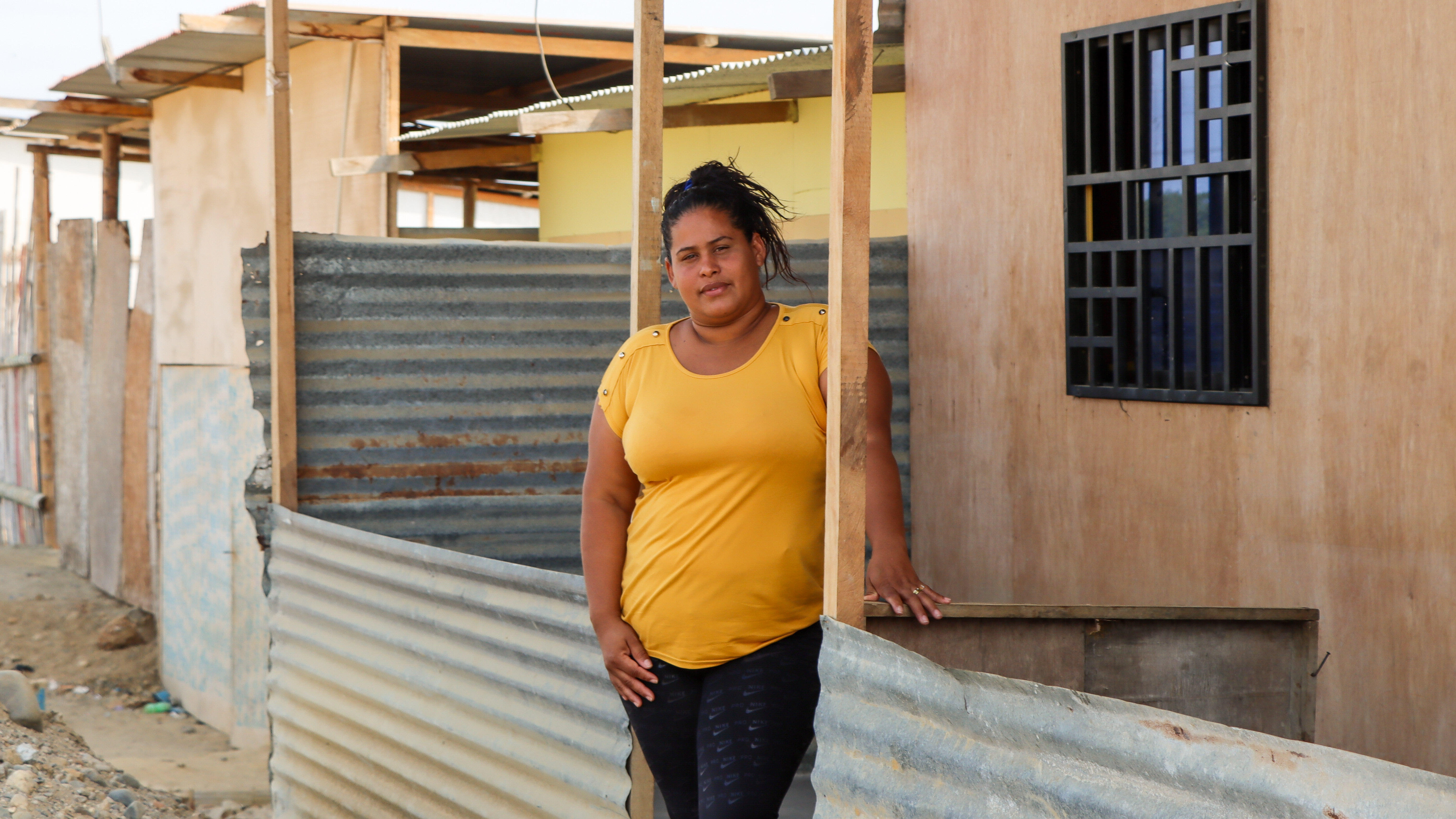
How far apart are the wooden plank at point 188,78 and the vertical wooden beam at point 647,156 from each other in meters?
5.91

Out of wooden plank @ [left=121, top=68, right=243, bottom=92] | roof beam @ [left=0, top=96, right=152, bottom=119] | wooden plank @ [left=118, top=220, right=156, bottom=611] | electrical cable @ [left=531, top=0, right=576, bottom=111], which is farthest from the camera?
wooden plank @ [left=118, top=220, right=156, bottom=611]

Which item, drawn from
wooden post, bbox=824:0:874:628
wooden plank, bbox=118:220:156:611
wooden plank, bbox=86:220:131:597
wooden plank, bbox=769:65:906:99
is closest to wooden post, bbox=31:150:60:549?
wooden plank, bbox=86:220:131:597

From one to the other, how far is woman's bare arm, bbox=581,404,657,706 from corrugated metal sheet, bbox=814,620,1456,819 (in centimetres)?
55

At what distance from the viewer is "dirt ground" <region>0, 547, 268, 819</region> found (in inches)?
268

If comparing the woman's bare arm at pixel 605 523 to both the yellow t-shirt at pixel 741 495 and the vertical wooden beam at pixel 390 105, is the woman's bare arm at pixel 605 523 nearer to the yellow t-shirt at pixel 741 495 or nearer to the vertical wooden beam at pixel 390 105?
the yellow t-shirt at pixel 741 495

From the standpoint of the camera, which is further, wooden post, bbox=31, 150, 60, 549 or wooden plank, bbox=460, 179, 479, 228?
wooden plank, bbox=460, 179, 479, 228

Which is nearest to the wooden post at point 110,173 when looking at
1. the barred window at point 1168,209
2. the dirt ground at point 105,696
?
the dirt ground at point 105,696

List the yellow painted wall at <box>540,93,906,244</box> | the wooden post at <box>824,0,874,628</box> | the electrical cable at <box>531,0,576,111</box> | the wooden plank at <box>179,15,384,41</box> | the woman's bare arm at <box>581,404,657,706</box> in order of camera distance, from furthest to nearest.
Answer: the wooden plank at <box>179,15,384,41</box>
the electrical cable at <box>531,0,576,111</box>
the yellow painted wall at <box>540,93,906,244</box>
the woman's bare arm at <box>581,404,657,706</box>
the wooden post at <box>824,0,874,628</box>

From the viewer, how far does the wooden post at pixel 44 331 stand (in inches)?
468

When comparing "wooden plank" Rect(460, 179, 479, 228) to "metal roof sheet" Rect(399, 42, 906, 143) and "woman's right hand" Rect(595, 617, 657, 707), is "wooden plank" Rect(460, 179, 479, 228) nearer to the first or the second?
"metal roof sheet" Rect(399, 42, 906, 143)

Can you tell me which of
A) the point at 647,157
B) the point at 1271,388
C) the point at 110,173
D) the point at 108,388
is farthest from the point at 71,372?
the point at 1271,388

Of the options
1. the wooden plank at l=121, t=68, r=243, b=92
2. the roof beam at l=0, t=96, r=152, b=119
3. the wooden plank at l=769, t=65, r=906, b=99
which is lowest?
the wooden plank at l=769, t=65, r=906, b=99

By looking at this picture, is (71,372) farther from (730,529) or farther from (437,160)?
(730,529)

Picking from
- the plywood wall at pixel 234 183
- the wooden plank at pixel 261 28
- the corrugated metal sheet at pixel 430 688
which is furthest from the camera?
the plywood wall at pixel 234 183
